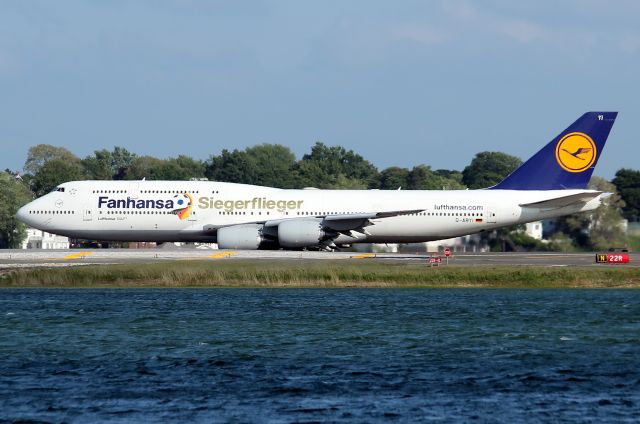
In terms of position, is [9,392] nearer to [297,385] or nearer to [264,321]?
[297,385]

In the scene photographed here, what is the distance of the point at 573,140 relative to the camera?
81.1 m

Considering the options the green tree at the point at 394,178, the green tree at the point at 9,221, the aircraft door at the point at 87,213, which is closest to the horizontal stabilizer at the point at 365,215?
the aircraft door at the point at 87,213

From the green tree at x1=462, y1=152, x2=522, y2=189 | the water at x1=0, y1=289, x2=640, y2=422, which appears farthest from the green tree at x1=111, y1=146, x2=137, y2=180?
the water at x1=0, y1=289, x2=640, y2=422

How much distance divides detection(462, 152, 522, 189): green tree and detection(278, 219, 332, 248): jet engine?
11161 cm

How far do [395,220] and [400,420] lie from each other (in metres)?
53.8

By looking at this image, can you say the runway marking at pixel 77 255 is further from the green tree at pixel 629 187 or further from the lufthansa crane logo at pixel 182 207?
the green tree at pixel 629 187

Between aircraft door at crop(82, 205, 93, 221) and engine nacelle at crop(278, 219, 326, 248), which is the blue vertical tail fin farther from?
aircraft door at crop(82, 205, 93, 221)

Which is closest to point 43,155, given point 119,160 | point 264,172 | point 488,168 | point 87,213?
point 119,160

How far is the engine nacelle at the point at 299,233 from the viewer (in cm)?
7350

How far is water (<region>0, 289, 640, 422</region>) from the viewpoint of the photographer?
1012 inches

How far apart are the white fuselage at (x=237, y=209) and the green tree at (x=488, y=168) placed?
343 ft

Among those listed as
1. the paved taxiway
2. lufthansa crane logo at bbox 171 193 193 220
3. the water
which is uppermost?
lufthansa crane logo at bbox 171 193 193 220

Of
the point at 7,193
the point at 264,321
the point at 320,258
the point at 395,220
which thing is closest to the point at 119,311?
the point at 264,321

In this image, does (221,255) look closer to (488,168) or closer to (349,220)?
(349,220)
